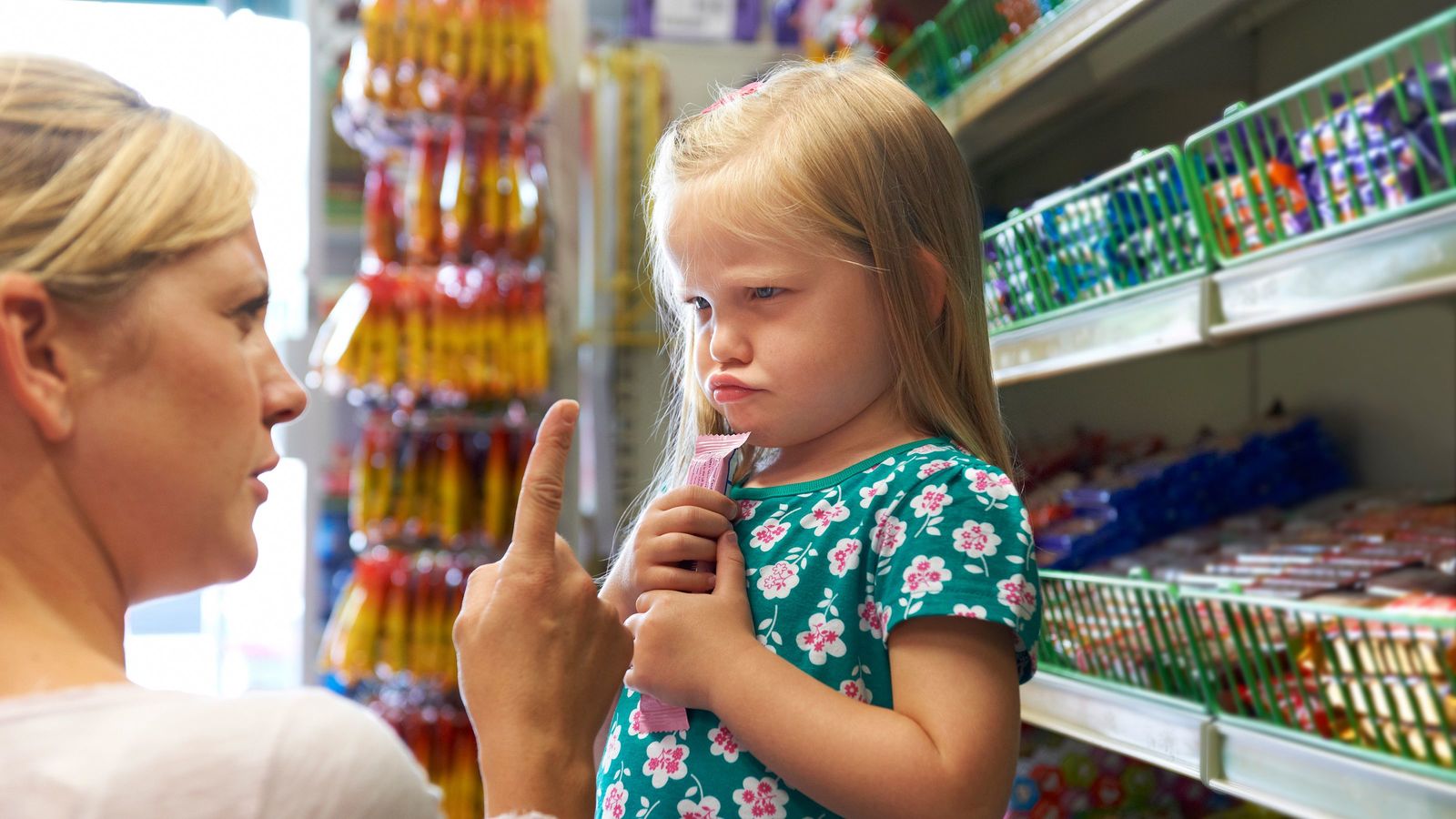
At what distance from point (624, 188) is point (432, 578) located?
3.83 feet

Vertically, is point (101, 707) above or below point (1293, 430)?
below

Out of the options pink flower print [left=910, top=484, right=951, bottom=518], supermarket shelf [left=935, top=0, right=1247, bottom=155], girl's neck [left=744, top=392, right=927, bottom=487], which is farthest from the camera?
supermarket shelf [left=935, top=0, right=1247, bottom=155]

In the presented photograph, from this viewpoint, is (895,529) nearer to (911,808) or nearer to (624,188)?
(911,808)

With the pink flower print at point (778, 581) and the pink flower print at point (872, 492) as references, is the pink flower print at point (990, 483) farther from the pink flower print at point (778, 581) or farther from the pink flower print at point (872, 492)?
the pink flower print at point (778, 581)

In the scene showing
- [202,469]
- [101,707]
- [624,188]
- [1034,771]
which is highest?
[624,188]

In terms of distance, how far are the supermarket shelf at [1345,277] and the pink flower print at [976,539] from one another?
0.44 meters

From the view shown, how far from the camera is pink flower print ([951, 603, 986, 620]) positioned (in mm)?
952

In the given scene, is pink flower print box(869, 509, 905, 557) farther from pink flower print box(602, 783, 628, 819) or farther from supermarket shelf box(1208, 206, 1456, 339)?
supermarket shelf box(1208, 206, 1456, 339)

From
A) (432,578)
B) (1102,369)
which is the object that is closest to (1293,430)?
(1102,369)

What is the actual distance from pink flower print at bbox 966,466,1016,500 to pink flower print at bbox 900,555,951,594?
0.09 m

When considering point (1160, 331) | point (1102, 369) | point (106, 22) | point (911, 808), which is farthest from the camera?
point (106, 22)

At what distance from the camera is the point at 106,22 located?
554cm

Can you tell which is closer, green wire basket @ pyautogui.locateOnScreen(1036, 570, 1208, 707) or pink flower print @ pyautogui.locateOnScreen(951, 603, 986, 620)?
pink flower print @ pyautogui.locateOnScreen(951, 603, 986, 620)

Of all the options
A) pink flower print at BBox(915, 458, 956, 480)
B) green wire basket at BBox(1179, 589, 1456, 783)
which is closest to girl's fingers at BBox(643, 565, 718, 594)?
pink flower print at BBox(915, 458, 956, 480)
